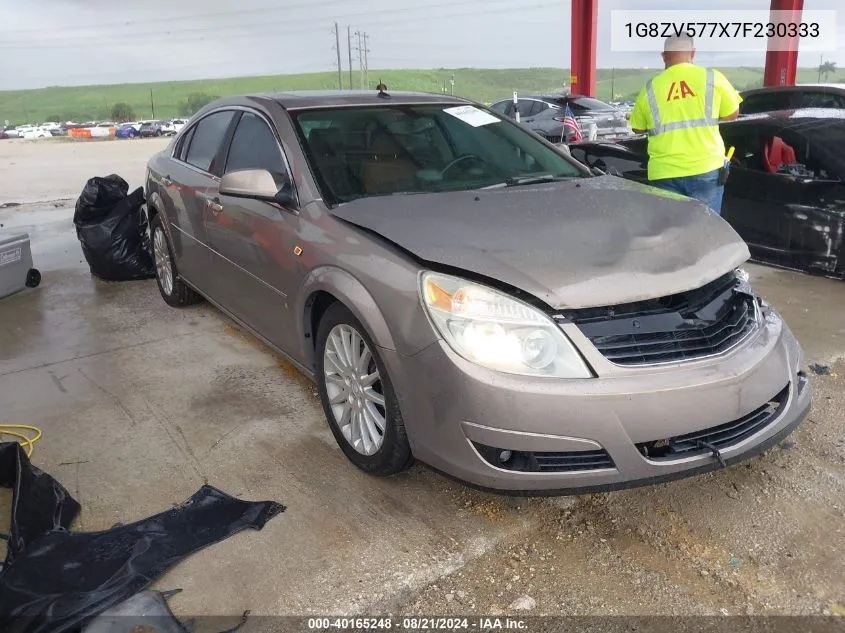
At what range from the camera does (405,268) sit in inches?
95.1

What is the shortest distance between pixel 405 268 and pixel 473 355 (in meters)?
0.41

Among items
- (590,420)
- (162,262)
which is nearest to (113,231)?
(162,262)

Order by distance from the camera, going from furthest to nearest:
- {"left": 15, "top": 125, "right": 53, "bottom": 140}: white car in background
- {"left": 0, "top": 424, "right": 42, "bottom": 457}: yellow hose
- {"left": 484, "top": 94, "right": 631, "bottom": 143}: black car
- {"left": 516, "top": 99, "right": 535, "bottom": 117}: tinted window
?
{"left": 15, "top": 125, "right": 53, "bottom": 140}: white car in background
{"left": 516, "top": 99, "right": 535, "bottom": 117}: tinted window
{"left": 484, "top": 94, "right": 631, "bottom": 143}: black car
{"left": 0, "top": 424, "right": 42, "bottom": 457}: yellow hose

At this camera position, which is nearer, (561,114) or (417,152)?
(417,152)

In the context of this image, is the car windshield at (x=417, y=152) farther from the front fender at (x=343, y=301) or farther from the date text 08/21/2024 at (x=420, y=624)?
the date text 08/21/2024 at (x=420, y=624)

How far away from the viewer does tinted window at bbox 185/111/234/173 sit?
13.4 feet

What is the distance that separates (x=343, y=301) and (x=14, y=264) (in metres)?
4.17

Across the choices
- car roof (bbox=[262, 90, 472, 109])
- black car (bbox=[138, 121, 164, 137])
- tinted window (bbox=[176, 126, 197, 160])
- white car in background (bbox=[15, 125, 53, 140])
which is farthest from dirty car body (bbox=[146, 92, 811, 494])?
white car in background (bbox=[15, 125, 53, 140])

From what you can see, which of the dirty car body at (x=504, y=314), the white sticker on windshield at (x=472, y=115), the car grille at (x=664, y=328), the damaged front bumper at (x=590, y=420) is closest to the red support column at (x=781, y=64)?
the white sticker on windshield at (x=472, y=115)

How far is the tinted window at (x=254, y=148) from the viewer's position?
11.0 ft

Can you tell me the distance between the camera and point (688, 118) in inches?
181

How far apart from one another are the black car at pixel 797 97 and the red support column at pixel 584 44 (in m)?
6.32

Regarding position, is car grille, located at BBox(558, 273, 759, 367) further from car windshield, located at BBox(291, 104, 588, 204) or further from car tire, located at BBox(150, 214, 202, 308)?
car tire, located at BBox(150, 214, 202, 308)

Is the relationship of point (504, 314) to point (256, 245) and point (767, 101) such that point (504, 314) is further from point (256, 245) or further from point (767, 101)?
point (767, 101)
